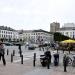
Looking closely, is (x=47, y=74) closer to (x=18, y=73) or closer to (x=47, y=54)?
(x=18, y=73)

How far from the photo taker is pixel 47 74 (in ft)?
51.9

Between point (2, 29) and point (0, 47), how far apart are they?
6909 inches

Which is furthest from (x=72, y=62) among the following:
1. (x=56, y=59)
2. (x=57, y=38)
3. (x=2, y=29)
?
(x=2, y=29)

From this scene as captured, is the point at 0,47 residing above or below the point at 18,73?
above

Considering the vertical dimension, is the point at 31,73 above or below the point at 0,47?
below

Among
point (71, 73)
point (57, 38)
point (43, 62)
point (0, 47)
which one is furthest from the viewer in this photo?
point (57, 38)

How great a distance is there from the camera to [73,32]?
195 metres

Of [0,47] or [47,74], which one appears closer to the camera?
[47,74]

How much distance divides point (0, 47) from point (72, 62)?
6600 millimetres

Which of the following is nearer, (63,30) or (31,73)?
(31,73)

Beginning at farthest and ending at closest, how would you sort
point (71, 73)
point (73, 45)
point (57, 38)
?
point (57, 38), point (73, 45), point (71, 73)

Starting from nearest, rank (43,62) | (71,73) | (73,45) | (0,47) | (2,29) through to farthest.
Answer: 1. (71,73)
2. (0,47)
3. (43,62)
4. (73,45)
5. (2,29)

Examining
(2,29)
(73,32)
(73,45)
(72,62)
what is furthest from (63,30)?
(72,62)

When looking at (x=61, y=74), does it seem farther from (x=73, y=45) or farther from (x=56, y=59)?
(x=73, y=45)
